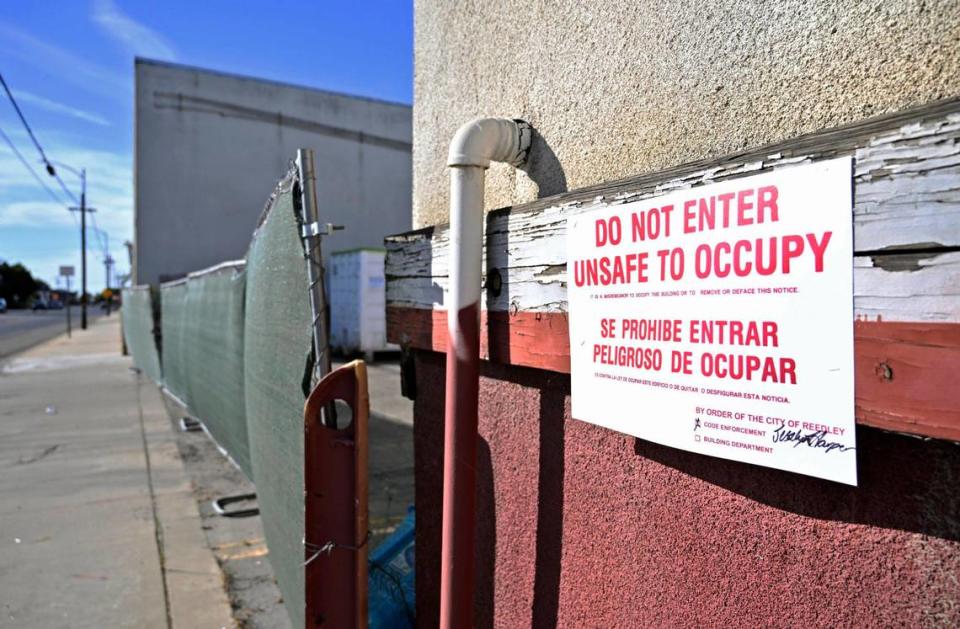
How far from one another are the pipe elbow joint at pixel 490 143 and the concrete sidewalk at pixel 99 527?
2.83 metres

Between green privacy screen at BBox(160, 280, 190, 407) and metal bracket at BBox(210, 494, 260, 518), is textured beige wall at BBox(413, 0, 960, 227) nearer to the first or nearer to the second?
metal bracket at BBox(210, 494, 260, 518)

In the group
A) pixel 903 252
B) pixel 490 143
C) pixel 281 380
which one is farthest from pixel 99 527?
pixel 903 252

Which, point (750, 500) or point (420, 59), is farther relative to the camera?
point (420, 59)

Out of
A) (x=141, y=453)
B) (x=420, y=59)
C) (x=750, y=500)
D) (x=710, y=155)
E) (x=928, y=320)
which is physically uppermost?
(x=420, y=59)

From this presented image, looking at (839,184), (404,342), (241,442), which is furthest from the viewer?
(241,442)

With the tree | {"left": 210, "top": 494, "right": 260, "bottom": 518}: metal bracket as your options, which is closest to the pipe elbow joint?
{"left": 210, "top": 494, "right": 260, "bottom": 518}: metal bracket

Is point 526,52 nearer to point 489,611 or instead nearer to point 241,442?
point 489,611

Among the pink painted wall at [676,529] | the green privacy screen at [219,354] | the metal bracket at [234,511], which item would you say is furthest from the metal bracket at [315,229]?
the metal bracket at [234,511]

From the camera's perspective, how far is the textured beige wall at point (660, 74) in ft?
3.98

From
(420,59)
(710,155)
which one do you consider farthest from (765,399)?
(420,59)

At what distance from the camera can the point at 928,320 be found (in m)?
1.05

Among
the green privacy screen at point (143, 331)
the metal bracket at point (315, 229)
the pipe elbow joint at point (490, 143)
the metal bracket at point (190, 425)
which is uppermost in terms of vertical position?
the pipe elbow joint at point (490, 143)

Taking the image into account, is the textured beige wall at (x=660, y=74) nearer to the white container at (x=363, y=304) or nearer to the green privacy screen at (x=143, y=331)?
the green privacy screen at (x=143, y=331)

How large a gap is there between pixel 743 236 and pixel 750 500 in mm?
539
